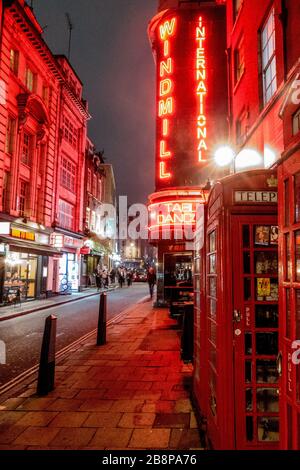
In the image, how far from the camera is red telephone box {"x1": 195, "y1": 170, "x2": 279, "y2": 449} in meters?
3.68

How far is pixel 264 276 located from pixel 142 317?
12290mm

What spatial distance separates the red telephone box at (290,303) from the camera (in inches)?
97.6

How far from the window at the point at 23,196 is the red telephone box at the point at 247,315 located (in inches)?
820

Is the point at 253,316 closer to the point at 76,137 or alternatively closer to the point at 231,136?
the point at 231,136

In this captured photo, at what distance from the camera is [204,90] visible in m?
19.2

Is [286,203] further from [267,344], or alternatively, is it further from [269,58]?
[269,58]

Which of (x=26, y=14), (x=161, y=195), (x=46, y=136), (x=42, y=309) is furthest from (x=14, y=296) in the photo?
(x=26, y=14)

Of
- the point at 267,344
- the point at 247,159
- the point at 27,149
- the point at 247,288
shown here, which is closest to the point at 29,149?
the point at 27,149

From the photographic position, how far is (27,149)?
23.7 m

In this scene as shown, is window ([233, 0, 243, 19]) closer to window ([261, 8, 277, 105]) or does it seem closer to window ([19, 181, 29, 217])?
window ([261, 8, 277, 105])

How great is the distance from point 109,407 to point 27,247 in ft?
52.0

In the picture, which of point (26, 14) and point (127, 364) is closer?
point (127, 364)

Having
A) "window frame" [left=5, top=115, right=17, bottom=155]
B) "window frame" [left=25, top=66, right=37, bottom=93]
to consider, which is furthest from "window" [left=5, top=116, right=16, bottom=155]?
"window frame" [left=25, top=66, right=37, bottom=93]

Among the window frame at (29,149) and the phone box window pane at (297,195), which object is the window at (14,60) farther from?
the phone box window pane at (297,195)
